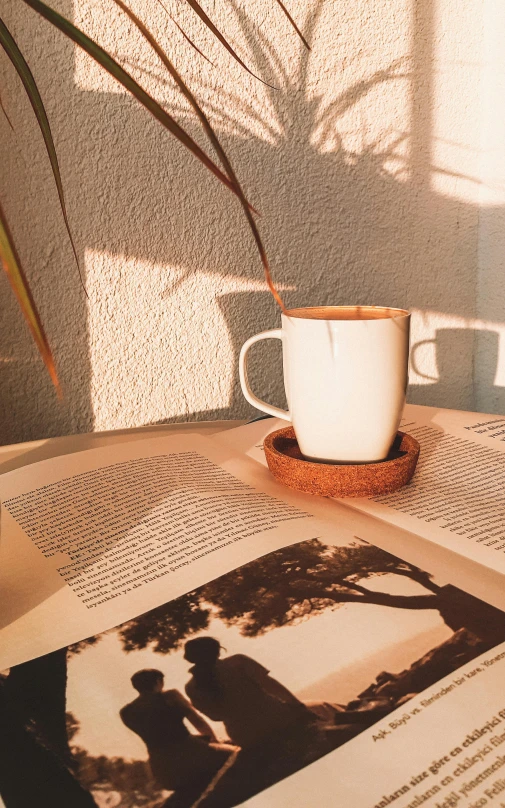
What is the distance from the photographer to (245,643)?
31 cm

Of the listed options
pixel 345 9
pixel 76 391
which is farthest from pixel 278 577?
pixel 345 9

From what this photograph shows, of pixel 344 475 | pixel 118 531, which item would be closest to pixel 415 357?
pixel 344 475

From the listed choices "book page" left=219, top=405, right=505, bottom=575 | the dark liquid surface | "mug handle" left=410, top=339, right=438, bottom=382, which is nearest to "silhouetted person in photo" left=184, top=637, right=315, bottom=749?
"book page" left=219, top=405, right=505, bottom=575

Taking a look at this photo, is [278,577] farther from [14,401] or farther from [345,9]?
[345,9]

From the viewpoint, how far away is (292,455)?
545mm

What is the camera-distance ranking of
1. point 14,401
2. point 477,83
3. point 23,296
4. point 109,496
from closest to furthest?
point 23,296
point 109,496
point 14,401
point 477,83

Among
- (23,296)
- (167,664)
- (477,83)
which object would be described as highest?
(477,83)

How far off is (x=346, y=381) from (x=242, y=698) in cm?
25

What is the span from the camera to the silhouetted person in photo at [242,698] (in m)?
0.26

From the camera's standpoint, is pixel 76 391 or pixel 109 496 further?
pixel 76 391

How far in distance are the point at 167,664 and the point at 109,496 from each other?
0.19m

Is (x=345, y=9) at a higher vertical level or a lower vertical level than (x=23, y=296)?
higher

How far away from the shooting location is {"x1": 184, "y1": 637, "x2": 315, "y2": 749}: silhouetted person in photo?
0.85 ft

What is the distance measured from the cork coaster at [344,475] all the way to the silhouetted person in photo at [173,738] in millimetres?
227
